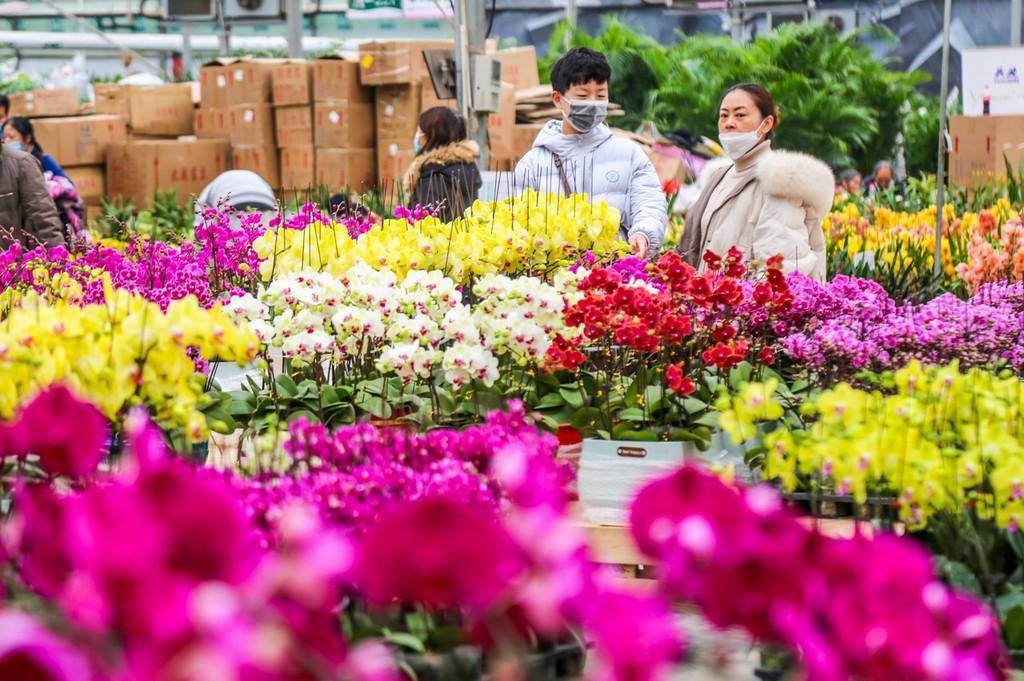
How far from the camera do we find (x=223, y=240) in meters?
4.50

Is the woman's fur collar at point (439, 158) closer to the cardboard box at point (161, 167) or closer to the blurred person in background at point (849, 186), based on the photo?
the blurred person in background at point (849, 186)

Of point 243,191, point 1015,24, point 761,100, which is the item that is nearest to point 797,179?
point 761,100

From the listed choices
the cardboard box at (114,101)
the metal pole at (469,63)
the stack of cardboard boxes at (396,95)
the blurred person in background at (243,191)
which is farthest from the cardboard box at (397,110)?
the cardboard box at (114,101)

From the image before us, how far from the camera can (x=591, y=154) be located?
529cm

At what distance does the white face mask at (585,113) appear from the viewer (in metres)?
5.24

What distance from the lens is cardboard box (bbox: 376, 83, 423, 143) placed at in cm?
995

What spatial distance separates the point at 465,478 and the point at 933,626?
1029 mm

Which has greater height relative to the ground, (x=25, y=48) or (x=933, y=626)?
(x=25, y=48)

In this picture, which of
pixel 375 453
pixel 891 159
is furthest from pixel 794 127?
pixel 375 453

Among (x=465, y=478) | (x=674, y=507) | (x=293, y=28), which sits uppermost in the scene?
(x=293, y=28)

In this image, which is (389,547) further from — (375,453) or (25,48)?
(25,48)

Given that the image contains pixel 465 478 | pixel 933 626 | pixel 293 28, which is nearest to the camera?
pixel 933 626

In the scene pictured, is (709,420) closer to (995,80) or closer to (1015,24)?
(995,80)

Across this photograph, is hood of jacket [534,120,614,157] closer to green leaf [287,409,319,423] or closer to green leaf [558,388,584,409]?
green leaf [558,388,584,409]
